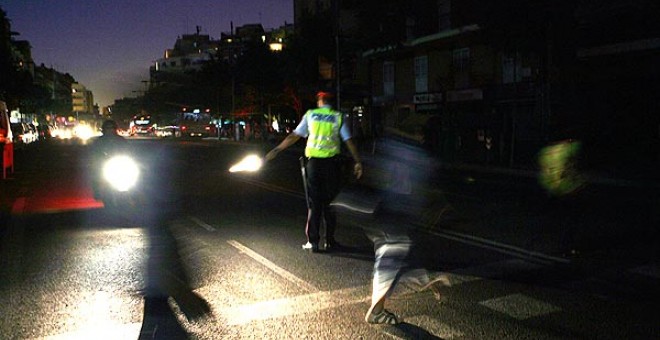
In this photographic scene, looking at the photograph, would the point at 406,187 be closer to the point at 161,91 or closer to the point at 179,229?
the point at 179,229

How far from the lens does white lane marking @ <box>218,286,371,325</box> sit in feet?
17.3

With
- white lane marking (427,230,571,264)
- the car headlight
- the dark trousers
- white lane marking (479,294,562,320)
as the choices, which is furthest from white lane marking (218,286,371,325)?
the car headlight

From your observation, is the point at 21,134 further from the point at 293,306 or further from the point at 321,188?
the point at 293,306

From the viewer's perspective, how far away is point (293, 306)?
5531 millimetres

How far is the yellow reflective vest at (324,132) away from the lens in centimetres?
722

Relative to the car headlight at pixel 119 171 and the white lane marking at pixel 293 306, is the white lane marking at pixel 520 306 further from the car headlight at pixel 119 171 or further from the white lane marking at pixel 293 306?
the car headlight at pixel 119 171

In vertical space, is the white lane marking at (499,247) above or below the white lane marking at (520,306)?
above

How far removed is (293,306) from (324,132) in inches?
92.0

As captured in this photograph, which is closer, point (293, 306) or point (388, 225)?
point (388, 225)

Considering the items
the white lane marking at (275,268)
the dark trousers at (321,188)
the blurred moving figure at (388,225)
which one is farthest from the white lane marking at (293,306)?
the dark trousers at (321,188)

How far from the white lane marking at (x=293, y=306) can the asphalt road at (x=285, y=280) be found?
0.02 metres

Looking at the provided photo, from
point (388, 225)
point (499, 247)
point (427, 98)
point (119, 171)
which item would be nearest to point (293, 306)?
point (388, 225)

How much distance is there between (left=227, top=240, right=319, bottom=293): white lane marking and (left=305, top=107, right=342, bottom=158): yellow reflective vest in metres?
1.33

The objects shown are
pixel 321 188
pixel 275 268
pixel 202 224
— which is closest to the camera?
pixel 275 268
